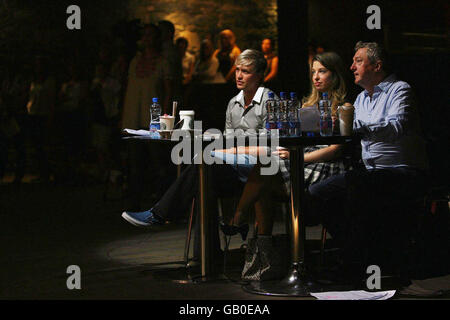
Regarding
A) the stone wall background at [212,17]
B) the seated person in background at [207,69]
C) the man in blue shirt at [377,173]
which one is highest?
the stone wall background at [212,17]

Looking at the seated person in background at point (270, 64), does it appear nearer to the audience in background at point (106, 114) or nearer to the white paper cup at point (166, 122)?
the audience in background at point (106, 114)

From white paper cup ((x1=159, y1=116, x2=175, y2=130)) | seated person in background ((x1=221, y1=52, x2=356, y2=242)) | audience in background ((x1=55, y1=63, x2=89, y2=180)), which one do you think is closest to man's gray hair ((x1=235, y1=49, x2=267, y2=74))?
seated person in background ((x1=221, y1=52, x2=356, y2=242))

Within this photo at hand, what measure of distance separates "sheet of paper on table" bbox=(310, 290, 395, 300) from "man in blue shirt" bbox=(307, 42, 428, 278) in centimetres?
38

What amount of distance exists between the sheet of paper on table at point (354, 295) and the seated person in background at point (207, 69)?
6824mm

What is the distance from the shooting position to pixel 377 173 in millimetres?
4320

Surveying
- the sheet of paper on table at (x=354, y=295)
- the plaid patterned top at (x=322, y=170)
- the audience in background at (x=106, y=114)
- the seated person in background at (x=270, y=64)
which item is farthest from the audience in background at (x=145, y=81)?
the sheet of paper on table at (x=354, y=295)

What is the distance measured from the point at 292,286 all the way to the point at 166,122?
1.12 m

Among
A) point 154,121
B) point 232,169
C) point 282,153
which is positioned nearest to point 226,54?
point 232,169

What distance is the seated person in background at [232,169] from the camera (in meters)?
4.63

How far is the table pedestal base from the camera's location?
13.4 ft

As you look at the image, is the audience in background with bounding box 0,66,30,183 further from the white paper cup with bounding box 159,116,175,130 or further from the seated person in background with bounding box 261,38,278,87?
the white paper cup with bounding box 159,116,175,130

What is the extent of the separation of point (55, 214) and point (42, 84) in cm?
361

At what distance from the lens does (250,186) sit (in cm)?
452
